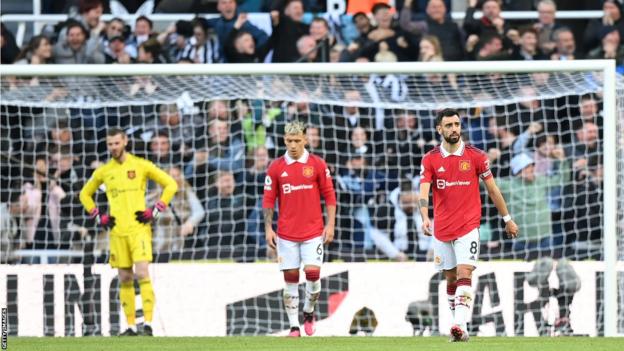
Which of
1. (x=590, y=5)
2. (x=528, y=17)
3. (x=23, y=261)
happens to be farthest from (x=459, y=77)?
(x=23, y=261)

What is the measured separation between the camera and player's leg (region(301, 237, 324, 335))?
1289 cm

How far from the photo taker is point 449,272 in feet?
37.8

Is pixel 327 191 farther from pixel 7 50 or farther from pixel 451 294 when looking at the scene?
pixel 7 50

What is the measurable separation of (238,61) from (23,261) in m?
3.44

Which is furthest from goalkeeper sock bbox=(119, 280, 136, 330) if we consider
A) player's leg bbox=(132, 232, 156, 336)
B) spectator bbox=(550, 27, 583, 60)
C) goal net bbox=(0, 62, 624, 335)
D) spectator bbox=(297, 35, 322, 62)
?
spectator bbox=(550, 27, 583, 60)

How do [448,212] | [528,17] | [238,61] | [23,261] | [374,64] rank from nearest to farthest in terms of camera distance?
[448,212] → [374,64] → [23,261] → [238,61] → [528,17]

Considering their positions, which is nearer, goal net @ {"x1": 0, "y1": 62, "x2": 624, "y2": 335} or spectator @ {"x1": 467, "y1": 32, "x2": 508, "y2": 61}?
goal net @ {"x1": 0, "y1": 62, "x2": 624, "y2": 335}

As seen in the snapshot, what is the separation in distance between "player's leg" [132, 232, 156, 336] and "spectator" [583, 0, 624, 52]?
6.23 meters

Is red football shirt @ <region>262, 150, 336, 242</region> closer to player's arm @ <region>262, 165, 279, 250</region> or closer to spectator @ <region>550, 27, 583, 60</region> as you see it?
player's arm @ <region>262, 165, 279, 250</region>

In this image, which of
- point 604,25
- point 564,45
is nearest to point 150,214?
point 564,45

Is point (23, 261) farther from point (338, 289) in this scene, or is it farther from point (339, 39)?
point (339, 39)

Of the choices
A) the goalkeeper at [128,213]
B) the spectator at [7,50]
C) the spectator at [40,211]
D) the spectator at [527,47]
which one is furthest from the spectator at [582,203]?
the spectator at [7,50]

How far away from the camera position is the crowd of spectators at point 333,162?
49.5 ft

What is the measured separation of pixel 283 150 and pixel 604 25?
14.0 feet
